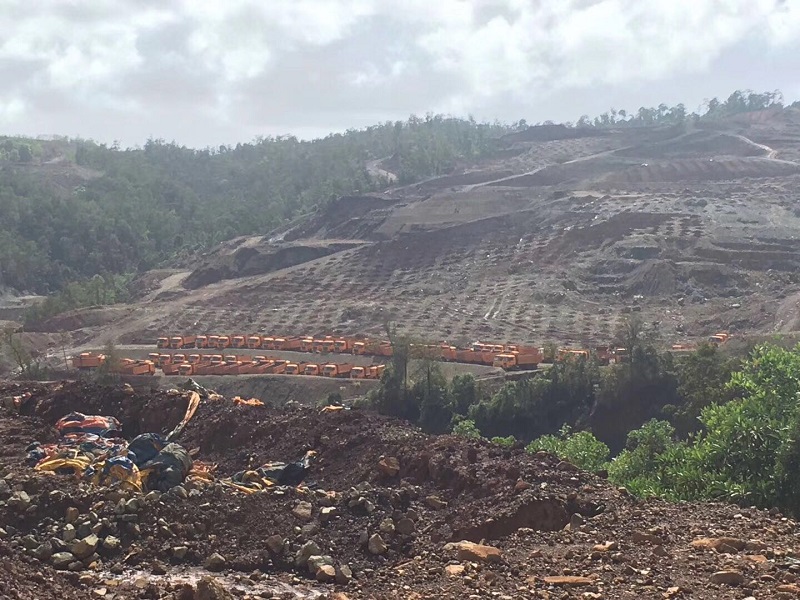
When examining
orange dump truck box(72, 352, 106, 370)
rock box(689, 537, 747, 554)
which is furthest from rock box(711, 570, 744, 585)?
orange dump truck box(72, 352, 106, 370)

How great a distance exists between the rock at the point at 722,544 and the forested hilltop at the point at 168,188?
62.1 m

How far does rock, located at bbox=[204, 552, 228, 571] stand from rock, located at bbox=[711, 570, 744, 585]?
4.82 metres

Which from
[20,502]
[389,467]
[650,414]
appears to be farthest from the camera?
[650,414]

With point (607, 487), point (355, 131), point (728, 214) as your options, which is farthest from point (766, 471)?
point (355, 131)

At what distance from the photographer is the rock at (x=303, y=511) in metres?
10.2

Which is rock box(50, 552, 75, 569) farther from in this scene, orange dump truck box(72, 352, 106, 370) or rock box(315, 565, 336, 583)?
orange dump truck box(72, 352, 106, 370)

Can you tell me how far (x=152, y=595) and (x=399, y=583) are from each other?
2.30 m

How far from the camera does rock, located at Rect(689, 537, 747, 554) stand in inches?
328

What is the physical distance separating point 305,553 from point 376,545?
2.70 ft

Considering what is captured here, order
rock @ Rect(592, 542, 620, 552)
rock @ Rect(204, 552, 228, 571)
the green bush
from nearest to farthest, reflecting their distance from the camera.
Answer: rock @ Rect(592, 542, 620, 552), rock @ Rect(204, 552, 228, 571), the green bush

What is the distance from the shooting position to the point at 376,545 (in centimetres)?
964

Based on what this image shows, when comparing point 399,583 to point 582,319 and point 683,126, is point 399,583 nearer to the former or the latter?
point 582,319

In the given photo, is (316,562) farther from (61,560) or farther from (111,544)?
(61,560)

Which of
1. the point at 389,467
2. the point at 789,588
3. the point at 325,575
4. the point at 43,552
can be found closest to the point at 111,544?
the point at 43,552
